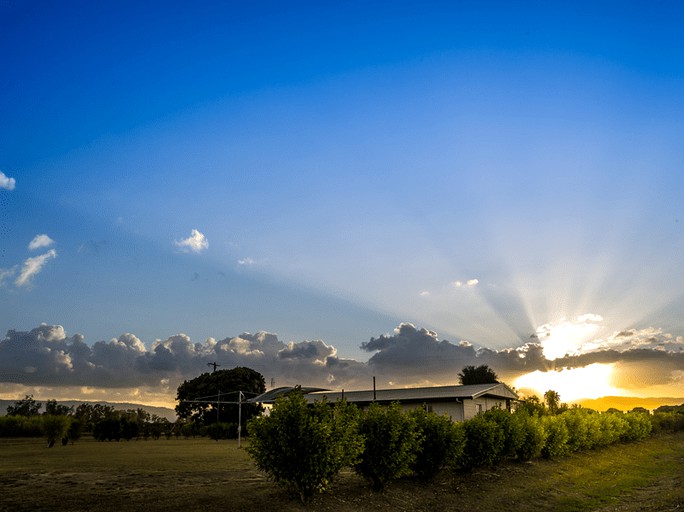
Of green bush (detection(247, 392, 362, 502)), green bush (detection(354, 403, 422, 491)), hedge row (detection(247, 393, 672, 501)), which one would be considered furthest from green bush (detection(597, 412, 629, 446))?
green bush (detection(247, 392, 362, 502))

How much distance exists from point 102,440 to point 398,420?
2089 inches

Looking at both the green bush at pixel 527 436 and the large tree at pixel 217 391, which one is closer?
the green bush at pixel 527 436

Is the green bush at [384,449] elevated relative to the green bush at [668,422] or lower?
elevated

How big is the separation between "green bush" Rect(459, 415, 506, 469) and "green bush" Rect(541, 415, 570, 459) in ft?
22.1

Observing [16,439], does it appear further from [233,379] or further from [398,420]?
[398,420]

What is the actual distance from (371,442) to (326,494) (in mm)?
2376

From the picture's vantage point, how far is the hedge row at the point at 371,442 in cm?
1455

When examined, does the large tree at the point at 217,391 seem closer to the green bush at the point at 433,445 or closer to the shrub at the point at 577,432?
the shrub at the point at 577,432

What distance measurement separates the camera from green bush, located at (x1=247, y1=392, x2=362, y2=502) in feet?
47.5

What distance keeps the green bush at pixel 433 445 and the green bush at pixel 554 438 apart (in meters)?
11.5

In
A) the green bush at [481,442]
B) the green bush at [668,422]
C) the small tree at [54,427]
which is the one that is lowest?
the green bush at [668,422]

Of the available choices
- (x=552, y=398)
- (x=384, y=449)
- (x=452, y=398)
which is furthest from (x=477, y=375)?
(x=384, y=449)

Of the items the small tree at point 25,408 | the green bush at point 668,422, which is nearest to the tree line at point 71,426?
the small tree at point 25,408

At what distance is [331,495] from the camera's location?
15.9m
